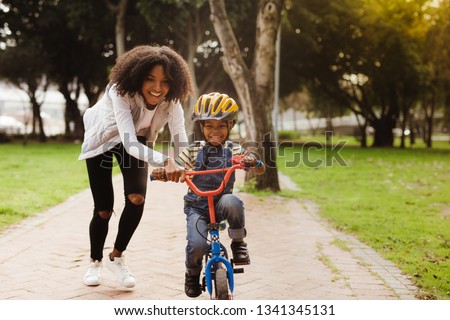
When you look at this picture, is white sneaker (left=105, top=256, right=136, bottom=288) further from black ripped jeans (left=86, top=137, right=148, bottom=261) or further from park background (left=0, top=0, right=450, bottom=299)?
park background (left=0, top=0, right=450, bottom=299)

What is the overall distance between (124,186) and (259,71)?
6.56m

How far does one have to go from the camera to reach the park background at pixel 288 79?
840 centimetres

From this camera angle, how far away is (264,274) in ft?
15.8

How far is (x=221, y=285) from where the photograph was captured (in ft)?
11.0

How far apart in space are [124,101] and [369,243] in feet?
11.8

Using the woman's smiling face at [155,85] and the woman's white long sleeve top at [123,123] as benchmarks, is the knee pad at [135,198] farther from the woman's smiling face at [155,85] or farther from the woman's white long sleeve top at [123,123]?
the woman's smiling face at [155,85]

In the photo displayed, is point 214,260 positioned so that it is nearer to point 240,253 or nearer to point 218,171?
point 240,253

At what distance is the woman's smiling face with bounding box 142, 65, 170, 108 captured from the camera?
386 cm

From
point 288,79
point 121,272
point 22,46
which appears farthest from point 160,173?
point 288,79

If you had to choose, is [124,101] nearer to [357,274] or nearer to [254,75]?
[357,274]

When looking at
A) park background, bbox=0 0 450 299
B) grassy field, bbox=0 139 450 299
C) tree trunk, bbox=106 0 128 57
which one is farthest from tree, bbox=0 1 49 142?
grassy field, bbox=0 139 450 299

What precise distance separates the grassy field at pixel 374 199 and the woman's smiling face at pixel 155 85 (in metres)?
2.53

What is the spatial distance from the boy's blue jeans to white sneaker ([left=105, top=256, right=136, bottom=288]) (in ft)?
2.62
